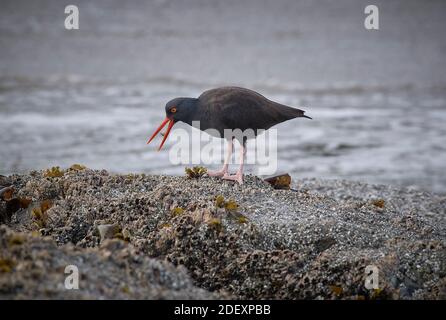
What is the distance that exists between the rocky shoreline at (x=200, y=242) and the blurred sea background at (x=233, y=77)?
328 cm

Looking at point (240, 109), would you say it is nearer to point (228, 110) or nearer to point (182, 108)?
point (228, 110)

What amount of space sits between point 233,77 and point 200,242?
1155 cm

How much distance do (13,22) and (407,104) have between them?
47.3ft

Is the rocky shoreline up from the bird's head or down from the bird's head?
down

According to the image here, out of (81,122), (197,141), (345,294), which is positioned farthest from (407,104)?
(345,294)

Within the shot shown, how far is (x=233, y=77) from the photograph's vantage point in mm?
14977

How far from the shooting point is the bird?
4.77 m

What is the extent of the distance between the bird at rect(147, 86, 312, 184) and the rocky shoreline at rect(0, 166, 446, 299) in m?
0.42
